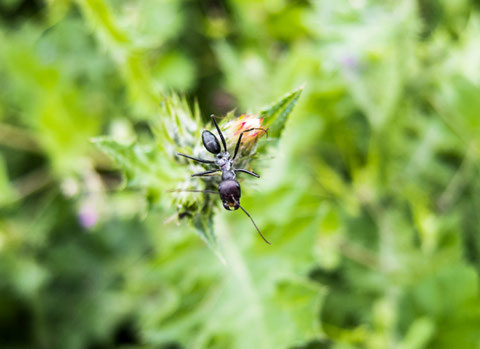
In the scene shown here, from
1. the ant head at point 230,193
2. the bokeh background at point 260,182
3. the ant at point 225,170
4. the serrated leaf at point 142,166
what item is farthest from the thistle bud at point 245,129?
the bokeh background at point 260,182

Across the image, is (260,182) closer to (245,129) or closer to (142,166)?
(142,166)

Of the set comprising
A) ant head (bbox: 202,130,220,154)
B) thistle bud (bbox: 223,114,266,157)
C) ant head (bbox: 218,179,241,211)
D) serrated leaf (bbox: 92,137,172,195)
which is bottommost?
ant head (bbox: 218,179,241,211)

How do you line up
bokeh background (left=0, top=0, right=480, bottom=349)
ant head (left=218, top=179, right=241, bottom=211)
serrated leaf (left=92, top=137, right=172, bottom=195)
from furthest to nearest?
bokeh background (left=0, top=0, right=480, bottom=349) < serrated leaf (left=92, top=137, right=172, bottom=195) < ant head (left=218, top=179, right=241, bottom=211)

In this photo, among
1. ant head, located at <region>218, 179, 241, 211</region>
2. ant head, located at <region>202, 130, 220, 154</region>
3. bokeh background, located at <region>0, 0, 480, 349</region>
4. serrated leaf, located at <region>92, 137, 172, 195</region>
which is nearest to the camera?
ant head, located at <region>218, 179, 241, 211</region>

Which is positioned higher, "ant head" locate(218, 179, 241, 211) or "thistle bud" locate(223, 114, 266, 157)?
"thistle bud" locate(223, 114, 266, 157)

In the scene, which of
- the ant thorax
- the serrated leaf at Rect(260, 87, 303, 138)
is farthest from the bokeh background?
the ant thorax

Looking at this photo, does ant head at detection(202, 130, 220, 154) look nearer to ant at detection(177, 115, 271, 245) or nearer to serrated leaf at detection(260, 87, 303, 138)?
ant at detection(177, 115, 271, 245)

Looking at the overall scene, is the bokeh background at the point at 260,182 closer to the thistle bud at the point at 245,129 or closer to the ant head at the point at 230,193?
the thistle bud at the point at 245,129

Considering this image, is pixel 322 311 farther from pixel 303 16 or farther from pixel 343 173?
pixel 303 16
